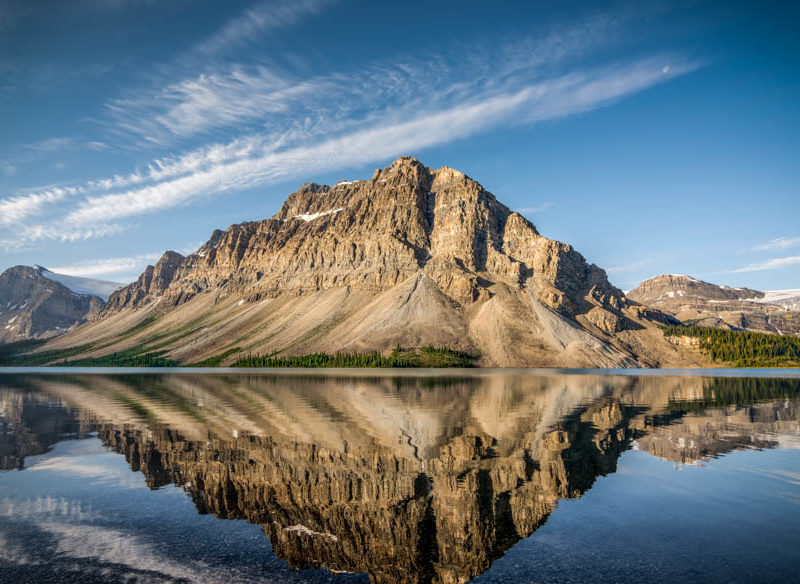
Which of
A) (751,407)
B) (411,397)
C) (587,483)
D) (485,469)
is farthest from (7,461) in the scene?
(751,407)

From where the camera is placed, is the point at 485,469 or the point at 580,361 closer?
the point at 485,469

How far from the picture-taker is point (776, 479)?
24.8 m

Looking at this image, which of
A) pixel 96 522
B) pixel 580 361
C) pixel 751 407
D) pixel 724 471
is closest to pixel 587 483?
pixel 724 471

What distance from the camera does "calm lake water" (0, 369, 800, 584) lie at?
15.0 meters

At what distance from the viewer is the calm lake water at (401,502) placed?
1496 centimetres

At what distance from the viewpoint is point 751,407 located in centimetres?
5638

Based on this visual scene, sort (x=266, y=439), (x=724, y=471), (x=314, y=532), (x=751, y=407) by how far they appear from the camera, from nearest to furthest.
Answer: (x=314, y=532)
(x=724, y=471)
(x=266, y=439)
(x=751, y=407)

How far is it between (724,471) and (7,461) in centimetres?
3967

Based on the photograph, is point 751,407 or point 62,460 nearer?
point 62,460

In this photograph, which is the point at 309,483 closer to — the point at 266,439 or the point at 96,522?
the point at 96,522

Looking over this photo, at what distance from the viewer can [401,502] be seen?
802 inches

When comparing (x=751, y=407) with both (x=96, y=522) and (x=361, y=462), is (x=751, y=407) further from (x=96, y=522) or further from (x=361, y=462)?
(x=96, y=522)

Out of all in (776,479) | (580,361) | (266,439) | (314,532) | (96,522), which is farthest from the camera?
(580,361)

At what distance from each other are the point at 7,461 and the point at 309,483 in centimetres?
1959
